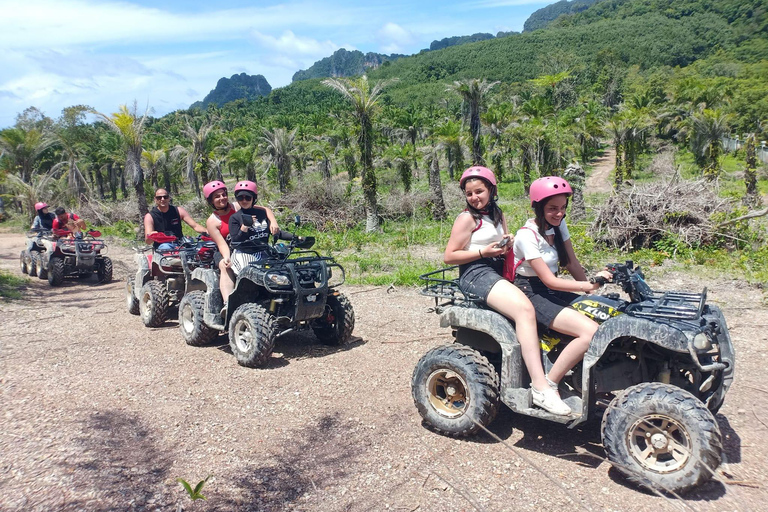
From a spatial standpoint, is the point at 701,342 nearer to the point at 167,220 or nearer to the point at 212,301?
the point at 212,301

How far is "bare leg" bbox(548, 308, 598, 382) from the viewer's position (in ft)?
12.3

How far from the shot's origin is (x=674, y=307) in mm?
3662

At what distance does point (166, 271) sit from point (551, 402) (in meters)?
6.40

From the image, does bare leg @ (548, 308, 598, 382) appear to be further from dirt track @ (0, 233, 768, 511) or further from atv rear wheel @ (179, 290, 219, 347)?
atv rear wheel @ (179, 290, 219, 347)

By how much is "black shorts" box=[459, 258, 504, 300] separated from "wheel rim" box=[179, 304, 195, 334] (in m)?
4.23

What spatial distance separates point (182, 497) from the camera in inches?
137

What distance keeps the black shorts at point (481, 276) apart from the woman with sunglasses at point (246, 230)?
10.1ft

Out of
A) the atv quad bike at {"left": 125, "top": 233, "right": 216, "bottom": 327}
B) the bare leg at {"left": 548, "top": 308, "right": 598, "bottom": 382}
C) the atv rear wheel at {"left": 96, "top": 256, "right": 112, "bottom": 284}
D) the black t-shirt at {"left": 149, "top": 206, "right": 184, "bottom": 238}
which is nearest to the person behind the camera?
the bare leg at {"left": 548, "top": 308, "right": 598, "bottom": 382}

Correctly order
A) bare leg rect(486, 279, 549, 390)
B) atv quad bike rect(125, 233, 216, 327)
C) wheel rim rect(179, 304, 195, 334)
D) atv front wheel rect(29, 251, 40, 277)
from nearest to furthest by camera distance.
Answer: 1. bare leg rect(486, 279, 549, 390)
2. wheel rim rect(179, 304, 195, 334)
3. atv quad bike rect(125, 233, 216, 327)
4. atv front wheel rect(29, 251, 40, 277)


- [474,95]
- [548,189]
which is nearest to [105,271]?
[548,189]

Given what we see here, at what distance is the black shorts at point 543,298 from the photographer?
3977mm

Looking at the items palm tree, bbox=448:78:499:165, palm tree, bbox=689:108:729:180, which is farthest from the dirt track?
palm tree, bbox=689:108:729:180

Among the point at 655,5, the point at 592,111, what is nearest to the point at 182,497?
the point at 592,111

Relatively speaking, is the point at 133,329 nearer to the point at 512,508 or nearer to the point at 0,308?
the point at 0,308
